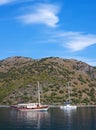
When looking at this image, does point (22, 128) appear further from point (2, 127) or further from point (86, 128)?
point (86, 128)

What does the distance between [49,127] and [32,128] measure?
7.63 m

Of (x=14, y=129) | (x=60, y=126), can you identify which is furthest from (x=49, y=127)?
(x=14, y=129)

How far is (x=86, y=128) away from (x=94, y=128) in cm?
338

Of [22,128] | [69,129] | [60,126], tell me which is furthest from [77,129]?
[22,128]

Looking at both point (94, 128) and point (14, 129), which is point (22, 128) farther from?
point (94, 128)

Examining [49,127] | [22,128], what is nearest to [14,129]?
[22,128]

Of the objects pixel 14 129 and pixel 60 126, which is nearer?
pixel 14 129

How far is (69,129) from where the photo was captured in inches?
5906

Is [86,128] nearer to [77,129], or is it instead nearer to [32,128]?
[77,129]

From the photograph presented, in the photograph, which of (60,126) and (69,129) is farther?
(60,126)

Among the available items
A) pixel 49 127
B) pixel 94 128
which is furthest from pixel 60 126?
pixel 94 128

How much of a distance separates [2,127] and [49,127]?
66.8 feet

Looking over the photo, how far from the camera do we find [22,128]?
155 metres

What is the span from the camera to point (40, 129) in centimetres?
15062
